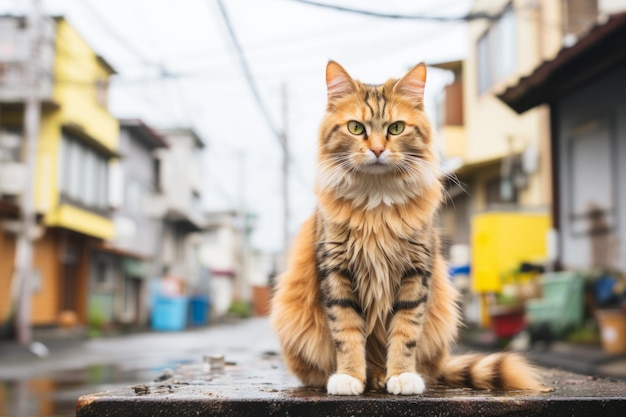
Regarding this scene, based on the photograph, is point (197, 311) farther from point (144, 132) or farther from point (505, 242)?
point (505, 242)

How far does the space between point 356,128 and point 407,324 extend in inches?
31.8

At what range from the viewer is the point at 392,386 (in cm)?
259

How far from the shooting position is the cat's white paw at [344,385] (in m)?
2.57

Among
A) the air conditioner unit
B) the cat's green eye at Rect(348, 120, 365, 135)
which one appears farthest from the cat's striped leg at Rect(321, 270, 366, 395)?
the air conditioner unit

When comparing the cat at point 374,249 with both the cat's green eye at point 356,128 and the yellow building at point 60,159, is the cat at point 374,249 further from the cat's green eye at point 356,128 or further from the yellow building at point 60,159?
the yellow building at point 60,159

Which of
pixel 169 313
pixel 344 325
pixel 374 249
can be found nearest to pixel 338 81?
pixel 374 249

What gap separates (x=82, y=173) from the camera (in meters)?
21.8

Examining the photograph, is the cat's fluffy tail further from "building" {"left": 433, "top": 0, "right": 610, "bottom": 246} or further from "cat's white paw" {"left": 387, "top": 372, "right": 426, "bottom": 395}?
"building" {"left": 433, "top": 0, "right": 610, "bottom": 246}

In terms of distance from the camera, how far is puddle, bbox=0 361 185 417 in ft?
18.2

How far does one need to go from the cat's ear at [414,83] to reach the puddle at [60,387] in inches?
135

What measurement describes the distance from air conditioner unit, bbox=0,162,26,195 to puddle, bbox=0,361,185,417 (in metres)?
9.33

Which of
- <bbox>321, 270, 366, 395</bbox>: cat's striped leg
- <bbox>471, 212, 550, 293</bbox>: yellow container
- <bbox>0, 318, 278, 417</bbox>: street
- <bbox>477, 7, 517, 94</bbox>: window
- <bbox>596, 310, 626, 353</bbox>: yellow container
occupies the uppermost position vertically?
<bbox>477, 7, 517, 94</bbox>: window

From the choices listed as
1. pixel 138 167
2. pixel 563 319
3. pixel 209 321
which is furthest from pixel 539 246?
pixel 209 321

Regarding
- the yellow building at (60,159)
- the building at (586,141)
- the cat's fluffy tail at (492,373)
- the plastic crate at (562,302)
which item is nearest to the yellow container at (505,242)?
the building at (586,141)
